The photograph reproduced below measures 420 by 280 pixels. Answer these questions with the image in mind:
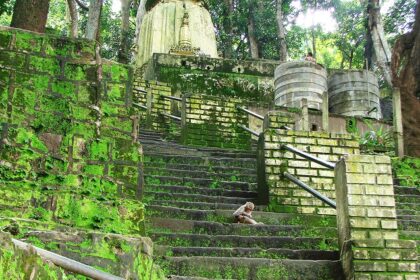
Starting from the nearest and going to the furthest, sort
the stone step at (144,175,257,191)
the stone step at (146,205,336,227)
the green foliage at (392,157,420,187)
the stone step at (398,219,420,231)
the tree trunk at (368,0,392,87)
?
the stone step at (146,205,336,227)
the stone step at (398,219,420,231)
the stone step at (144,175,257,191)
the green foliage at (392,157,420,187)
the tree trunk at (368,0,392,87)

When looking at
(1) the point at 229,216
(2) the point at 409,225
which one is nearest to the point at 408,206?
(2) the point at 409,225

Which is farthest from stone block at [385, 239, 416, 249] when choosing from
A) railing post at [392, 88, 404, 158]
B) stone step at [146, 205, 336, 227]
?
railing post at [392, 88, 404, 158]

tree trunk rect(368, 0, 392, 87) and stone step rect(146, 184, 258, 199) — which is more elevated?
tree trunk rect(368, 0, 392, 87)

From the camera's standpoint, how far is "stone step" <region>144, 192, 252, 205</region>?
23.4ft

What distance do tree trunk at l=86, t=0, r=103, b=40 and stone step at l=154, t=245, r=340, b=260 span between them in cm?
730

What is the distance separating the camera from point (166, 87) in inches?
607

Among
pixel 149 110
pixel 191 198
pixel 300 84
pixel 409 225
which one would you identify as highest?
pixel 300 84

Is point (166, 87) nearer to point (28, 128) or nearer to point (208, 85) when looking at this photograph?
point (208, 85)

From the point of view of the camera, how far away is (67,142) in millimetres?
4746

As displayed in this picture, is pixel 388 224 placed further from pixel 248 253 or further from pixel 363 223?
pixel 248 253

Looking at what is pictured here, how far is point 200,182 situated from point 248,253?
2.77 meters

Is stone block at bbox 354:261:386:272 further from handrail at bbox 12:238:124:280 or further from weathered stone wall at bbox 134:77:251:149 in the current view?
weathered stone wall at bbox 134:77:251:149

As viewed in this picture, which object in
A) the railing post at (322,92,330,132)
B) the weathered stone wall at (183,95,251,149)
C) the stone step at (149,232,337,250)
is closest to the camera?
the stone step at (149,232,337,250)

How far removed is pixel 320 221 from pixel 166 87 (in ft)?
29.8
